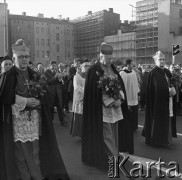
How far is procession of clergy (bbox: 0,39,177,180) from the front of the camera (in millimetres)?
4641

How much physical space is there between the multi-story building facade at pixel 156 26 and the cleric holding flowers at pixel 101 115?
5195cm

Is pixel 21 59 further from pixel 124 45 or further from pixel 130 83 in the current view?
pixel 124 45

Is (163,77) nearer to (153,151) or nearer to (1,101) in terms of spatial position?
(153,151)

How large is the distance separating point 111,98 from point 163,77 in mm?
2133

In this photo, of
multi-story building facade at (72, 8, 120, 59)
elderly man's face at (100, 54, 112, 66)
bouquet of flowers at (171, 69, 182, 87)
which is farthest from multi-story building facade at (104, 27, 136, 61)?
elderly man's face at (100, 54, 112, 66)

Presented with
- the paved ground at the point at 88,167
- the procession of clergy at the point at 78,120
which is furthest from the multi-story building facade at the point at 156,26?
the procession of clergy at the point at 78,120

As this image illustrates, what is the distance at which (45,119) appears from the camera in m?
4.91

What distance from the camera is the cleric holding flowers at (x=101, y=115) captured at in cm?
557

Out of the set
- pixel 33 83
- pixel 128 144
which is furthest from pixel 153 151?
pixel 33 83

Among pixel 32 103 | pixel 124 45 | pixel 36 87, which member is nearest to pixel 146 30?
pixel 124 45

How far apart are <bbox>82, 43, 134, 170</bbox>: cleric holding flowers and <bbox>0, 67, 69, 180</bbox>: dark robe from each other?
0.88 metres

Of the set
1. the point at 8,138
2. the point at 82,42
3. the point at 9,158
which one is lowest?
the point at 9,158

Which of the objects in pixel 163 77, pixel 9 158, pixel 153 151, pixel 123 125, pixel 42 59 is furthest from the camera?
pixel 42 59

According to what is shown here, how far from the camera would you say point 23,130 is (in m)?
4.70
